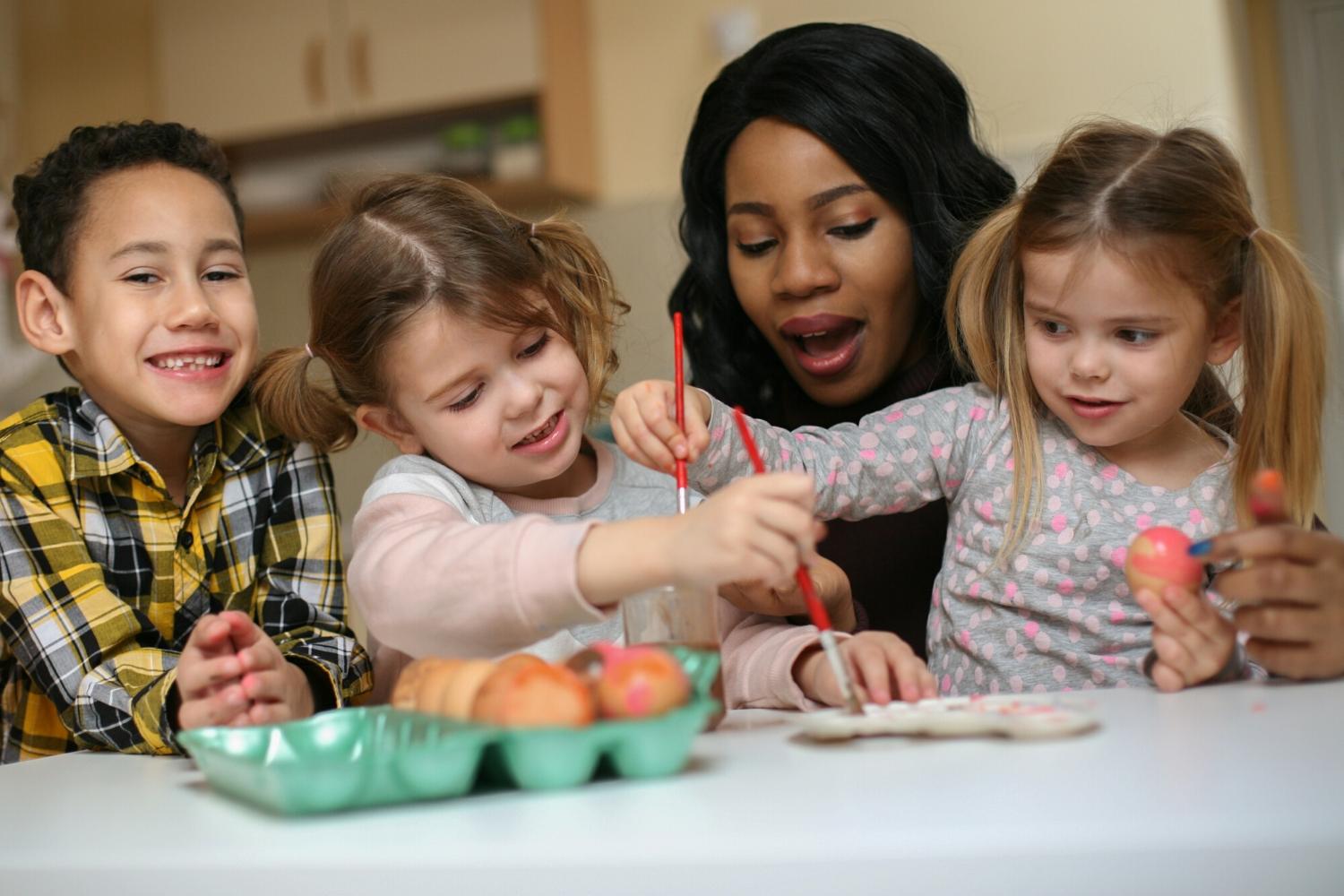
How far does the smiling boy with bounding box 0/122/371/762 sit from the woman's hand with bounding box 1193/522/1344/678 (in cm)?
73

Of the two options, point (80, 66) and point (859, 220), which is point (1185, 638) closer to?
point (859, 220)

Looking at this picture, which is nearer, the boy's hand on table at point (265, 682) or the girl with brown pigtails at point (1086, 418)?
the boy's hand on table at point (265, 682)

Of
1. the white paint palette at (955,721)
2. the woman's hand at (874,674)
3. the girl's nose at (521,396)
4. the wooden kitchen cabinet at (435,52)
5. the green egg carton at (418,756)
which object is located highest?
the wooden kitchen cabinet at (435,52)

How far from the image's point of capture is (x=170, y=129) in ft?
4.44

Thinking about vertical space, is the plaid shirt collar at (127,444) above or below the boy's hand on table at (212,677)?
above

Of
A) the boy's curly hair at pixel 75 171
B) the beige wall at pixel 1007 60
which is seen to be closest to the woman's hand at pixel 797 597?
the boy's curly hair at pixel 75 171

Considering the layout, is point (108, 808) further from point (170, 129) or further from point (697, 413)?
point (170, 129)

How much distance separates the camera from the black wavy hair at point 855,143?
1400 millimetres

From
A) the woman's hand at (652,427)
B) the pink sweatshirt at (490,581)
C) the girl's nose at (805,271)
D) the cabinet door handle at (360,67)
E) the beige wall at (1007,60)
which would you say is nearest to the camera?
the pink sweatshirt at (490,581)

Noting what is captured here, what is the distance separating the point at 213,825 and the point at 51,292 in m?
0.87

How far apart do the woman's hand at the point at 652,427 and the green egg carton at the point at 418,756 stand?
0.96 ft

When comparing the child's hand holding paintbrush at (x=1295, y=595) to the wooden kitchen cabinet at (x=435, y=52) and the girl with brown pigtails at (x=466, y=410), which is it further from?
the wooden kitchen cabinet at (x=435, y=52)

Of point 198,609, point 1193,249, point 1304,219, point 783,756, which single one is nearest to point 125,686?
point 198,609

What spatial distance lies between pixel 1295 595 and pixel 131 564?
1011 mm
